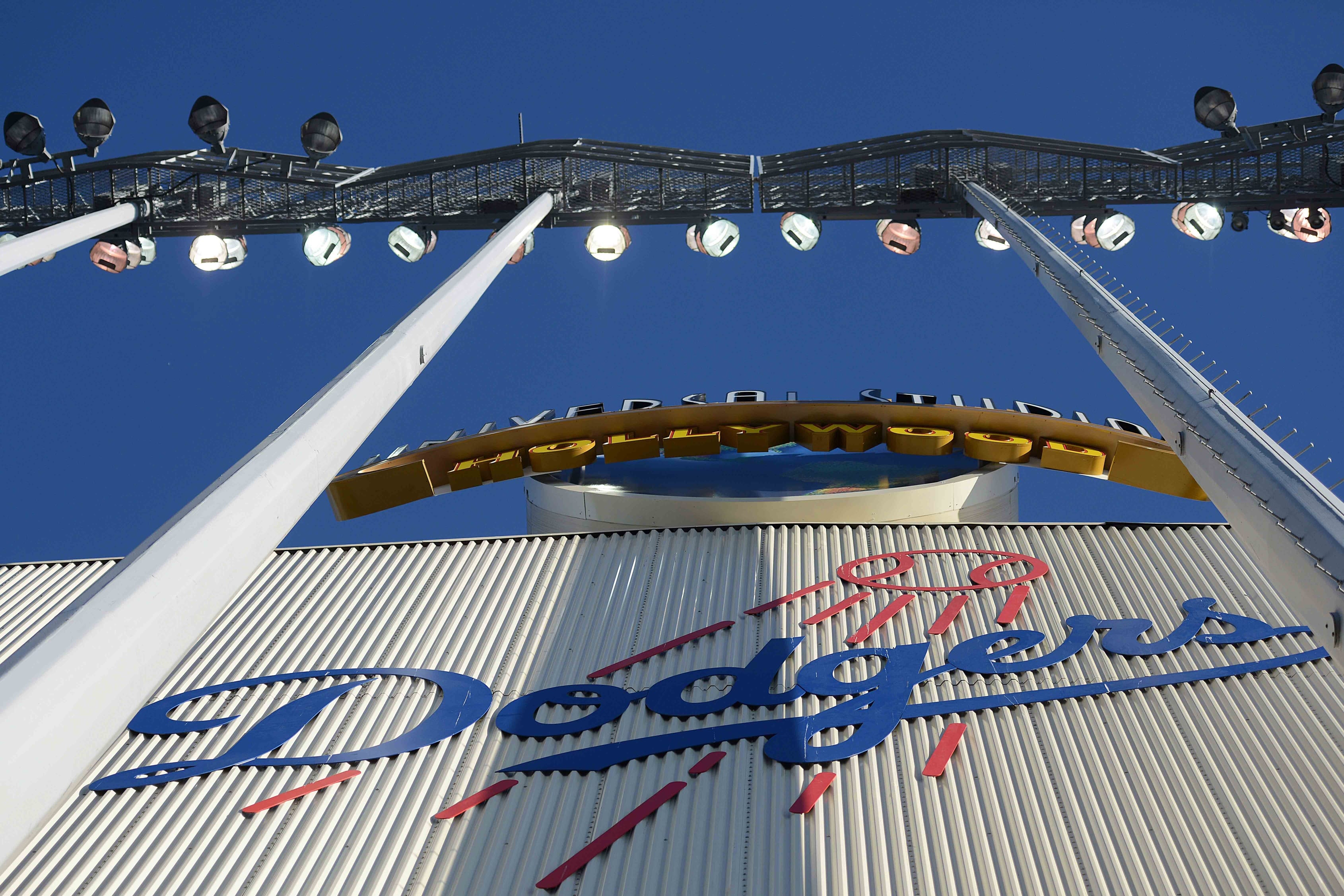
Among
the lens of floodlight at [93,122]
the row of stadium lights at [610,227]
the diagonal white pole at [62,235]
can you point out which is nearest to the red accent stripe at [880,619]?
the row of stadium lights at [610,227]

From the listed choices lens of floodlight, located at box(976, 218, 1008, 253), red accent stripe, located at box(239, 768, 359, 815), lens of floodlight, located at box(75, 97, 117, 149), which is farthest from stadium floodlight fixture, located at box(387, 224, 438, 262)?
lens of floodlight, located at box(976, 218, 1008, 253)

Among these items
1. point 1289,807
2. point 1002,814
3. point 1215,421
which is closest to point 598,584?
point 1002,814

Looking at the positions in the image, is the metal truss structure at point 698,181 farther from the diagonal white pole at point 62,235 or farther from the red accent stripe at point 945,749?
the red accent stripe at point 945,749

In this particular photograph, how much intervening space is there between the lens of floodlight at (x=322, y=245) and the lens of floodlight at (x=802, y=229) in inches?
212

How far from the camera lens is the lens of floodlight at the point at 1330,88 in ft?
41.8

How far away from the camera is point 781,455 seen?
88.1 ft

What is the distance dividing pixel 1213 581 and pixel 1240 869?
6.18 metres

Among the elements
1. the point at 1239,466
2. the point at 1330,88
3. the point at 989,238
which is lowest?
the point at 1239,466

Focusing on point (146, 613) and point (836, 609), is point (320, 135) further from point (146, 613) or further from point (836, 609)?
point (146, 613)

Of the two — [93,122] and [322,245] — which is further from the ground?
Answer: [93,122]

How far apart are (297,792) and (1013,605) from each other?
810cm

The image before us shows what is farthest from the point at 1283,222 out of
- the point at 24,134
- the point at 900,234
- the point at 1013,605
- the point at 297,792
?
the point at 24,134

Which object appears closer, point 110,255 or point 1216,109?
point 1216,109

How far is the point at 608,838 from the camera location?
376 inches
